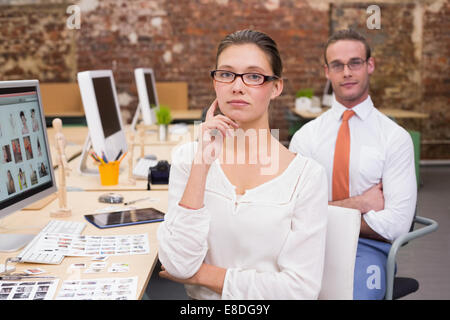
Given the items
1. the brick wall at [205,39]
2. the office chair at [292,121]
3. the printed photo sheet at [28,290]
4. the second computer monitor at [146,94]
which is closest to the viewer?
the printed photo sheet at [28,290]

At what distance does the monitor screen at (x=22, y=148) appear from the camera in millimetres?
1564

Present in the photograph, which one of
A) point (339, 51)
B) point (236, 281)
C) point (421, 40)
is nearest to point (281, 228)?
point (236, 281)

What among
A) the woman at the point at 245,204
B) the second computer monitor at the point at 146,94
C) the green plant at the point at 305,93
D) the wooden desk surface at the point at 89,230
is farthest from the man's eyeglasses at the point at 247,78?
the green plant at the point at 305,93

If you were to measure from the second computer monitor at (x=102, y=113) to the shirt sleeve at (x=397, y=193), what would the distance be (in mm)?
1349

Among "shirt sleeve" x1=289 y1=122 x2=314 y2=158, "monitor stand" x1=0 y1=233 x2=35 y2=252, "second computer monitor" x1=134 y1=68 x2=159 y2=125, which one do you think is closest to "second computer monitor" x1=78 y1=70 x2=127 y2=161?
"monitor stand" x1=0 y1=233 x2=35 y2=252

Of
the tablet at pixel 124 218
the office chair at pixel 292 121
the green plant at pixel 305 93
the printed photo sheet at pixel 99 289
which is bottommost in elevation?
the office chair at pixel 292 121

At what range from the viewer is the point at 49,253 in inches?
58.8

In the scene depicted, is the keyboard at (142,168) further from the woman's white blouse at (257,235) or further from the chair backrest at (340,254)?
the chair backrest at (340,254)

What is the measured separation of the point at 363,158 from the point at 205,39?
5.37 meters

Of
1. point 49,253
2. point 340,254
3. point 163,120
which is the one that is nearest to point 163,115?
point 163,120

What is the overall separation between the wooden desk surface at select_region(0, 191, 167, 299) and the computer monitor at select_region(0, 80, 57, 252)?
12 centimetres

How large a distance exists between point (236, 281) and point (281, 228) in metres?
0.18

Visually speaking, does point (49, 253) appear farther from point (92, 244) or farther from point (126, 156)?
point (126, 156)

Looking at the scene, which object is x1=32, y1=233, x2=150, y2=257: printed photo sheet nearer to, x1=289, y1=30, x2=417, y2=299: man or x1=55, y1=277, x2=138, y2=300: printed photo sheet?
x1=55, y1=277, x2=138, y2=300: printed photo sheet
